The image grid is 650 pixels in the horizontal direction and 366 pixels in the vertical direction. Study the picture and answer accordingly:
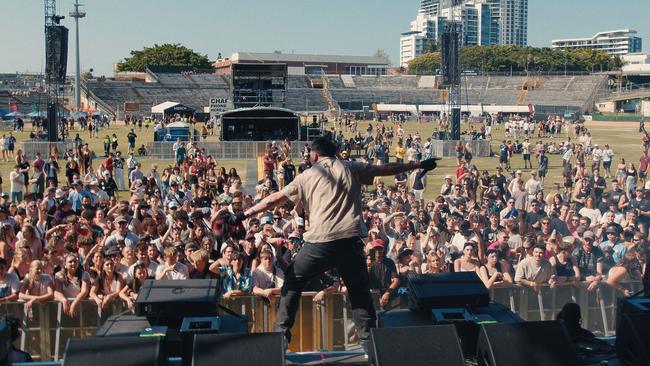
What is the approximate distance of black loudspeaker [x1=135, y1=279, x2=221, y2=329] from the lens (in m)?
4.68

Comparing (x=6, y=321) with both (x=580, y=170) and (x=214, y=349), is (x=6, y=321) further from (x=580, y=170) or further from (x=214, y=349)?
(x=580, y=170)

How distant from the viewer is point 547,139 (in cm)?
4416

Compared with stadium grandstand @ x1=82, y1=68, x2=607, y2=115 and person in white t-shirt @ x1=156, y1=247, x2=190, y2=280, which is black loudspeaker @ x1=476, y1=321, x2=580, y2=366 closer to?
person in white t-shirt @ x1=156, y1=247, x2=190, y2=280

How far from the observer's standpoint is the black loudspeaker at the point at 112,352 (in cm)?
378

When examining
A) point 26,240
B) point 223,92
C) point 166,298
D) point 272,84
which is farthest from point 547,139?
point 223,92

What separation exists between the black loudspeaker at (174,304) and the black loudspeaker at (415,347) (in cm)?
118

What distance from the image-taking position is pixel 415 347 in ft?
13.1

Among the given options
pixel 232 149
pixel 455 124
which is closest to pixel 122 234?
pixel 232 149

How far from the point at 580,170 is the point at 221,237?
14836 millimetres

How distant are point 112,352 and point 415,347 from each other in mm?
1483

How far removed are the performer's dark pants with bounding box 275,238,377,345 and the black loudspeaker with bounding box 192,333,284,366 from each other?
42.7 inches

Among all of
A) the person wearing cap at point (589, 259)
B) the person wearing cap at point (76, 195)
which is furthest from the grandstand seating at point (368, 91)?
the person wearing cap at point (589, 259)

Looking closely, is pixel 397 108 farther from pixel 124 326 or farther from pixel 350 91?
pixel 124 326

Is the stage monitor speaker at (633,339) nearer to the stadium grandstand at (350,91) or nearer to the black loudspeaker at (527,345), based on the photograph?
the black loudspeaker at (527,345)
